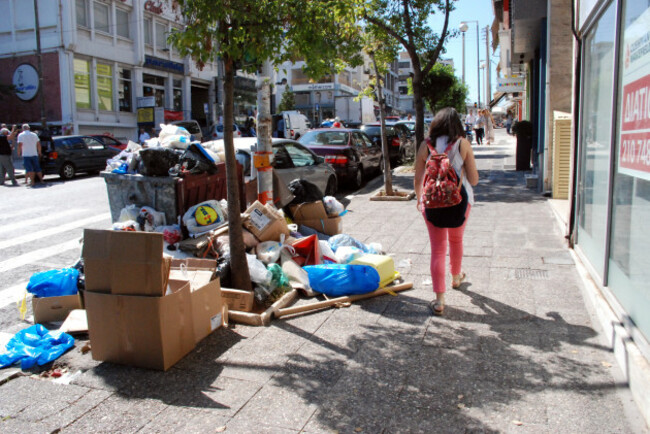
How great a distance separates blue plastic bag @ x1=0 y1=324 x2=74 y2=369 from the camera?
4016mm

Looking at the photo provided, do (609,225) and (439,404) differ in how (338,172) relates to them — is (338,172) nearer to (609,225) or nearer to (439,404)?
(609,225)

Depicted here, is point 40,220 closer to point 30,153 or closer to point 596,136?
point 30,153

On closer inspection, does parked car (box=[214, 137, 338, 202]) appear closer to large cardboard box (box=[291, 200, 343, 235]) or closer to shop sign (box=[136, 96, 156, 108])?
large cardboard box (box=[291, 200, 343, 235])

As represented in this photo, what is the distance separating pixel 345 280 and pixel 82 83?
31.1m

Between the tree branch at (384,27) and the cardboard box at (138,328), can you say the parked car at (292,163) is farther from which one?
the cardboard box at (138,328)

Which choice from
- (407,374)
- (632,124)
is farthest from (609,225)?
(407,374)

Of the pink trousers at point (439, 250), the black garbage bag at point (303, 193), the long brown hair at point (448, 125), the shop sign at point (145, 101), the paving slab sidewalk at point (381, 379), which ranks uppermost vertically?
the shop sign at point (145, 101)

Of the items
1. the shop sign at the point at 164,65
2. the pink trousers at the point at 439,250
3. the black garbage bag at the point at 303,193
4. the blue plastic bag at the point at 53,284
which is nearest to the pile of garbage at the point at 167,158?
the black garbage bag at the point at 303,193

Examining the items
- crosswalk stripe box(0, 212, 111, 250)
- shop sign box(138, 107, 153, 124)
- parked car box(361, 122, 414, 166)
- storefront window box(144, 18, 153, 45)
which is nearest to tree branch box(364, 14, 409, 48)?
parked car box(361, 122, 414, 166)

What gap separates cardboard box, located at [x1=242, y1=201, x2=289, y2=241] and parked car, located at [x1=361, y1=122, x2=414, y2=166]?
12.8m

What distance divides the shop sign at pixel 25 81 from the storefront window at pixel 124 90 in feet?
16.6

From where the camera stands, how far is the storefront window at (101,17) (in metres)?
32.3

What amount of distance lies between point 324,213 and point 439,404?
400cm

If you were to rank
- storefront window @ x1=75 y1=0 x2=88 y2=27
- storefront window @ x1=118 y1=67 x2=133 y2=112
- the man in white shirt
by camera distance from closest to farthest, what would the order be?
the man in white shirt, storefront window @ x1=75 y1=0 x2=88 y2=27, storefront window @ x1=118 y1=67 x2=133 y2=112
